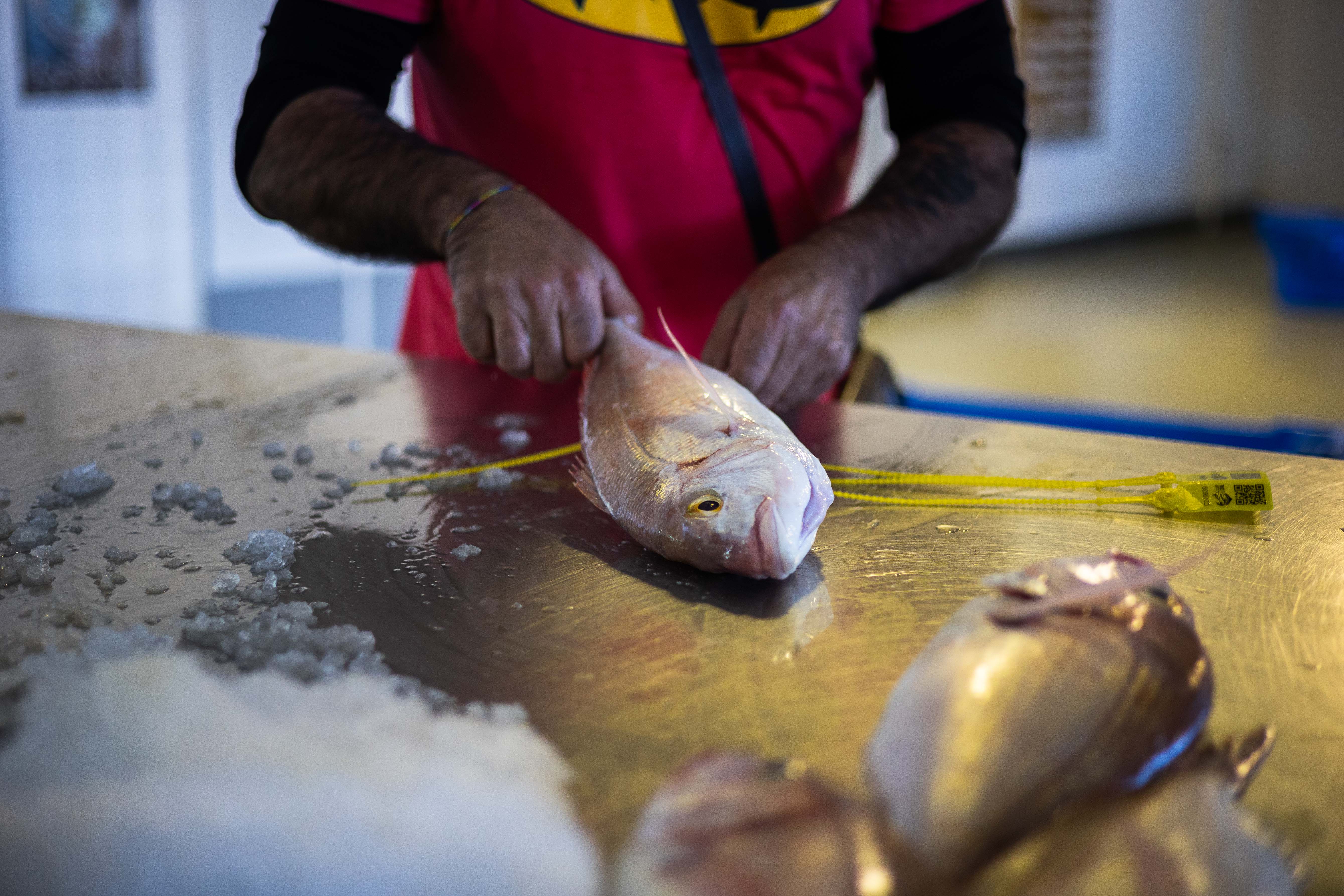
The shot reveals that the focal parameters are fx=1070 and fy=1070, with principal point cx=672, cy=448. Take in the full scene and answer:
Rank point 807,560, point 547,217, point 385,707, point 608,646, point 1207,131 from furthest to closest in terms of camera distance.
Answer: point 1207,131
point 547,217
point 807,560
point 608,646
point 385,707

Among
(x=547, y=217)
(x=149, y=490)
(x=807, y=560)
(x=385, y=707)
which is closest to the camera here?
(x=385, y=707)

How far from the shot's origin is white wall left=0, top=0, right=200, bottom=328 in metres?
4.37

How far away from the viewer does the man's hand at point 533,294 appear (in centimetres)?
142

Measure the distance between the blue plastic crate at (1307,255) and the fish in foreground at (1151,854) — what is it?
694cm

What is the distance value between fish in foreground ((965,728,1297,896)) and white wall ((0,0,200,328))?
4.86 meters

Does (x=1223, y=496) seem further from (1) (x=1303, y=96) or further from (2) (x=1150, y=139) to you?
(1) (x=1303, y=96)

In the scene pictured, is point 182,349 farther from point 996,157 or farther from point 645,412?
Answer: point 996,157

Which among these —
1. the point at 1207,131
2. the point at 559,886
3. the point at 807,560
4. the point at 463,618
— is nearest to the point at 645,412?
the point at 807,560

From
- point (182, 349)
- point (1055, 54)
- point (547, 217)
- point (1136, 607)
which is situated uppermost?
point (1055, 54)

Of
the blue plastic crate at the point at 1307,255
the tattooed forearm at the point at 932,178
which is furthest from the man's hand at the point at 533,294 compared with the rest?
the blue plastic crate at the point at 1307,255

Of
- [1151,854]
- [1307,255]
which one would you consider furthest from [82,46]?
[1307,255]

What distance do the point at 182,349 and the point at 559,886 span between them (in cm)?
164

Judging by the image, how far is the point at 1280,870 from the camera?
24.0 inches

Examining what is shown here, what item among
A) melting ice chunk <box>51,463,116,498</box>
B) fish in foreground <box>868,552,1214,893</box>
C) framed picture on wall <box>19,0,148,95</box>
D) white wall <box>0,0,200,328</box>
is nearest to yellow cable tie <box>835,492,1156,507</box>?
fish in foreground <box>868,552,1214,893</box>
